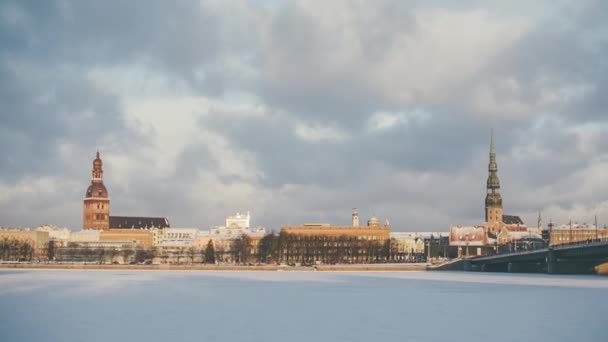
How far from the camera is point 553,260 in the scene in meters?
108

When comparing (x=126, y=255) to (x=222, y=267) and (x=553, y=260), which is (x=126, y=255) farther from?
(x=553, y=260)

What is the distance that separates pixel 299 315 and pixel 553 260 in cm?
6996

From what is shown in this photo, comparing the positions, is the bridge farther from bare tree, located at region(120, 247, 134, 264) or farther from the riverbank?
bare tree, located at region(120, 247, 134, 264)

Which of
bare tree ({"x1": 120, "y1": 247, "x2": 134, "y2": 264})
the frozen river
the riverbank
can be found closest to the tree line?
bare tree ({"x1": 120, "y1": 247, "x2": 134, "y2": 264})

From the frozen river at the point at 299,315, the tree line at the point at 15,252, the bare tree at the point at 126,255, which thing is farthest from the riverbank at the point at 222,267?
the frozen river at the point at 299,315

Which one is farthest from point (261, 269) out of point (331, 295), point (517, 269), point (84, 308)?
point (84, 308)

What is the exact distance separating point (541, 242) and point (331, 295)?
145 m

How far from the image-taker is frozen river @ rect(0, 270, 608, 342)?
3581 centimetres

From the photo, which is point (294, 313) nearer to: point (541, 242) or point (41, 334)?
point (41, 334)

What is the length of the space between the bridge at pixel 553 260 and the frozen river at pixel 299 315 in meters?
27.8

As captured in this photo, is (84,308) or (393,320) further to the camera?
(84,308)

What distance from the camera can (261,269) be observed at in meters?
136

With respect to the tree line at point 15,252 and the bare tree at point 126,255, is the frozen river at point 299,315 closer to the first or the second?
the tree line at point 15,252

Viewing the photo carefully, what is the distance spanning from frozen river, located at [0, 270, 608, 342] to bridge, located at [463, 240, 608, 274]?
27.8 m
